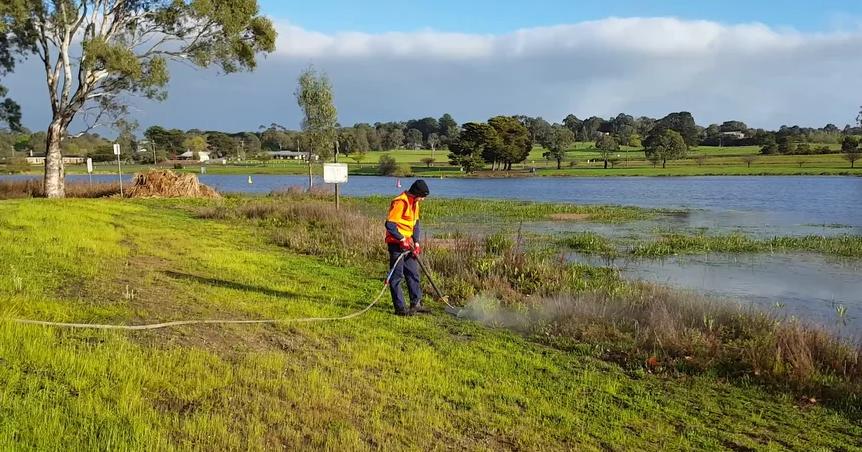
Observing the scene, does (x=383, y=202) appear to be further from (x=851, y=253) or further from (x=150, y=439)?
(x=150, y=439)

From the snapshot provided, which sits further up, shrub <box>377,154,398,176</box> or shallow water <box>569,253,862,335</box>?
shrub <box>377,154,398,176</box>

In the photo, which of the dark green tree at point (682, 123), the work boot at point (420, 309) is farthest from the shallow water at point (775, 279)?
the dark green tree at point (682, 123)

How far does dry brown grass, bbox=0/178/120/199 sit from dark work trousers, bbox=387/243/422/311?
24539mm

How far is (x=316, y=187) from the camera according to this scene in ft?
125

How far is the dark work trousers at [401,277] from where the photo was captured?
8.61 meters

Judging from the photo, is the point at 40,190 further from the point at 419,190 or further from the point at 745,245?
the point at 745,245

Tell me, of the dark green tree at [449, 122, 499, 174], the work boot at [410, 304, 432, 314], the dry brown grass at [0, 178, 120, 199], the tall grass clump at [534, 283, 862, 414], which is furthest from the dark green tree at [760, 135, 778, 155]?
the work boot at [410, 304, 432, 314]

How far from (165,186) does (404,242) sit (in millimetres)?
27836

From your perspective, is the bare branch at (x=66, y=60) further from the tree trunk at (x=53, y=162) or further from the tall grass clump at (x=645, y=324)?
the tall grass clump at (x=645, y=324)

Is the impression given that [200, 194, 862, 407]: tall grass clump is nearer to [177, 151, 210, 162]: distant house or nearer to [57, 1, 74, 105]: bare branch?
[57, 1, 74, 105]: bare branch

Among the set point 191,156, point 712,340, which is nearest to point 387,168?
point 191,156

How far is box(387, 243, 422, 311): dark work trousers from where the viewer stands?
8.61m

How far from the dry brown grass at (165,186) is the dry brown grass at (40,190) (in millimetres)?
1361

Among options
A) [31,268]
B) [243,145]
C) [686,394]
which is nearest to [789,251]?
[686,394]
